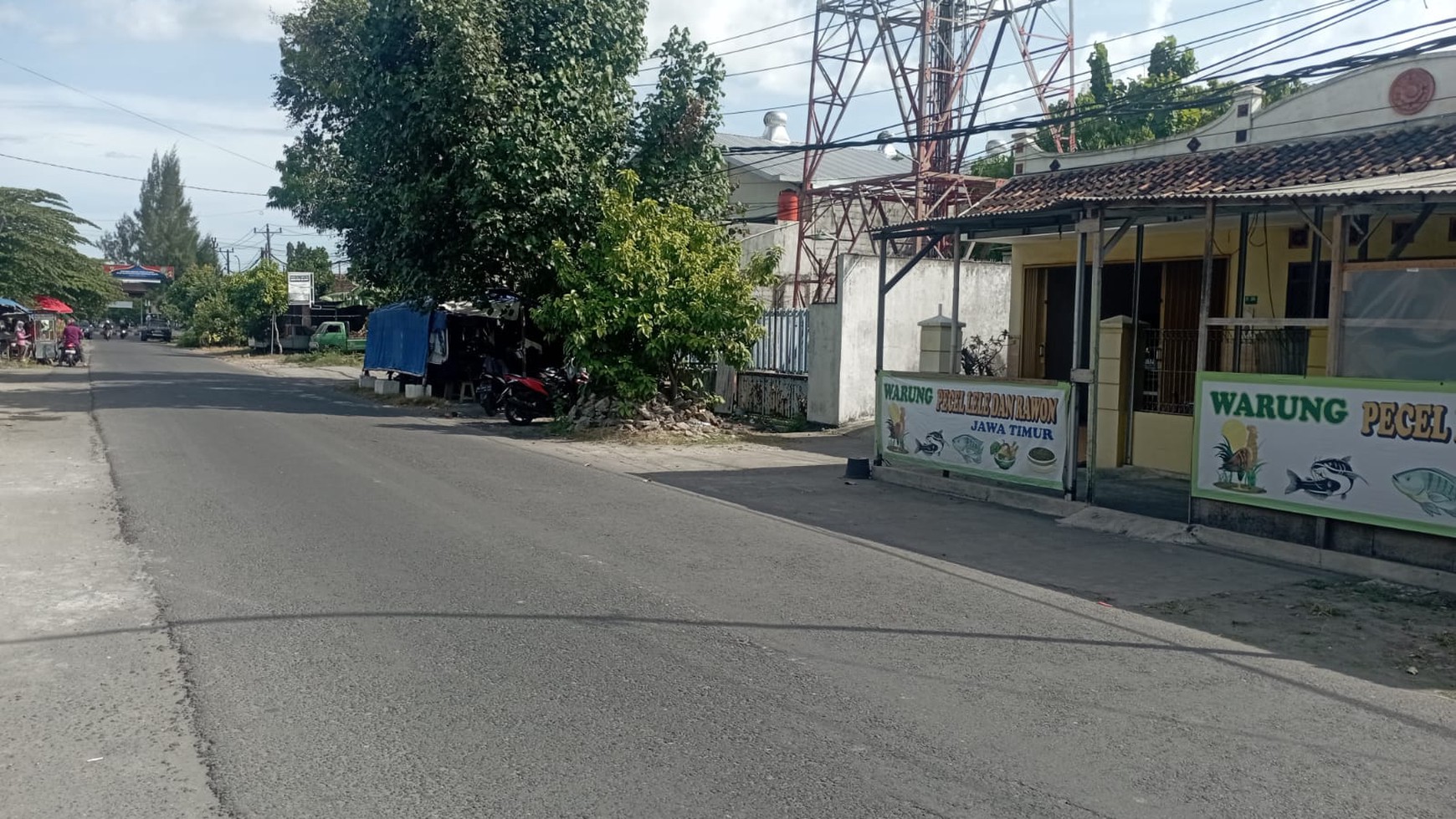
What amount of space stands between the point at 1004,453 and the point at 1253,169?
17.1 feet

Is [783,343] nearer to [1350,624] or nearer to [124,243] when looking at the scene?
[1350,624]

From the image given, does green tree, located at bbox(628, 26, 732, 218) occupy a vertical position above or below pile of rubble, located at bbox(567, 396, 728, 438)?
above

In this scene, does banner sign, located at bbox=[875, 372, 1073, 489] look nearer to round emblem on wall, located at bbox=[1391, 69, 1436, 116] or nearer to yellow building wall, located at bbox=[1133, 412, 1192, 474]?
yellow building wall, located at bbox=[1133, 412, 1192, 474]

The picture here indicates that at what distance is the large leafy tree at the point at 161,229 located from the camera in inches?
4875

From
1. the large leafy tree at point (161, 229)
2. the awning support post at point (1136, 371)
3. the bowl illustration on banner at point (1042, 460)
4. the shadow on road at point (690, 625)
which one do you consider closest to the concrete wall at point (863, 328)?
the awning support post at point (1136, 371)

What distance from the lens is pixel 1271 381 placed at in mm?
9758

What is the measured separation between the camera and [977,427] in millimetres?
13125

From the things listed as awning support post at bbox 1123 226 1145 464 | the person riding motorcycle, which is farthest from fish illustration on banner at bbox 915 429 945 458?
the person riding motorcycle

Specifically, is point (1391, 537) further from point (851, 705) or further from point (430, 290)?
point (430, 290)

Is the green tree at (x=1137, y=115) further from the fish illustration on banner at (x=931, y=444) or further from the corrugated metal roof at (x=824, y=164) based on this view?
the fish illustration on banner at (x=931, y=444)

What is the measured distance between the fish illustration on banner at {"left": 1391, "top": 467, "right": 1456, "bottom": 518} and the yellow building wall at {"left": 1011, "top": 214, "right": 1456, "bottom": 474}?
4.60 metres

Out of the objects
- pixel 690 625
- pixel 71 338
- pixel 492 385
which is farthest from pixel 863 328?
pixel 71 338

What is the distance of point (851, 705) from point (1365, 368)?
6.75m

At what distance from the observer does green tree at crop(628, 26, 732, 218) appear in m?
24.5
